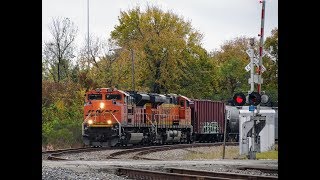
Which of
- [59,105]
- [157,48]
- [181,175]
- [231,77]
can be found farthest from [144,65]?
[181,175]

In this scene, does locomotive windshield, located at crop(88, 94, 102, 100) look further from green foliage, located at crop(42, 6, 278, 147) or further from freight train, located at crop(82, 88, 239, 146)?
green foliage, located at crop(42, 6, 278, 147)

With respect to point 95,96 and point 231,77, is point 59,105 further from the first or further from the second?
point 231,77

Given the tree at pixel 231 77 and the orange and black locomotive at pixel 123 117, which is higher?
the tree at pixel 231 77

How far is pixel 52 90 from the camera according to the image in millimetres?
38938

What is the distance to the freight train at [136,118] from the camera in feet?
92.0

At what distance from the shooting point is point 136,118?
29.2 m

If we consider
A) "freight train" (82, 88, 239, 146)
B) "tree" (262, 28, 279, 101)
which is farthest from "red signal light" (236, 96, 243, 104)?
"tree" (262, 28, 279, 101)

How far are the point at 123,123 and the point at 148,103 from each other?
2.61m

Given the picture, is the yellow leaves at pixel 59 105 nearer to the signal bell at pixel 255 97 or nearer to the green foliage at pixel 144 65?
the green foliage at pixel 144 65

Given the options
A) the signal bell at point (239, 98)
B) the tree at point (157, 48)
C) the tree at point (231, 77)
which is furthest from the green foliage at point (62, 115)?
the tree at point (231, 77)

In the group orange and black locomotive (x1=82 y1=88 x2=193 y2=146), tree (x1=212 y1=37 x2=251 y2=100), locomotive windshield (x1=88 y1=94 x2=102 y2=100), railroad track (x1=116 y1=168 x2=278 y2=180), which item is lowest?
railroad track (x1=116 y1=168 x2=278 y2=180)

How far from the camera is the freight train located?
2805cm
